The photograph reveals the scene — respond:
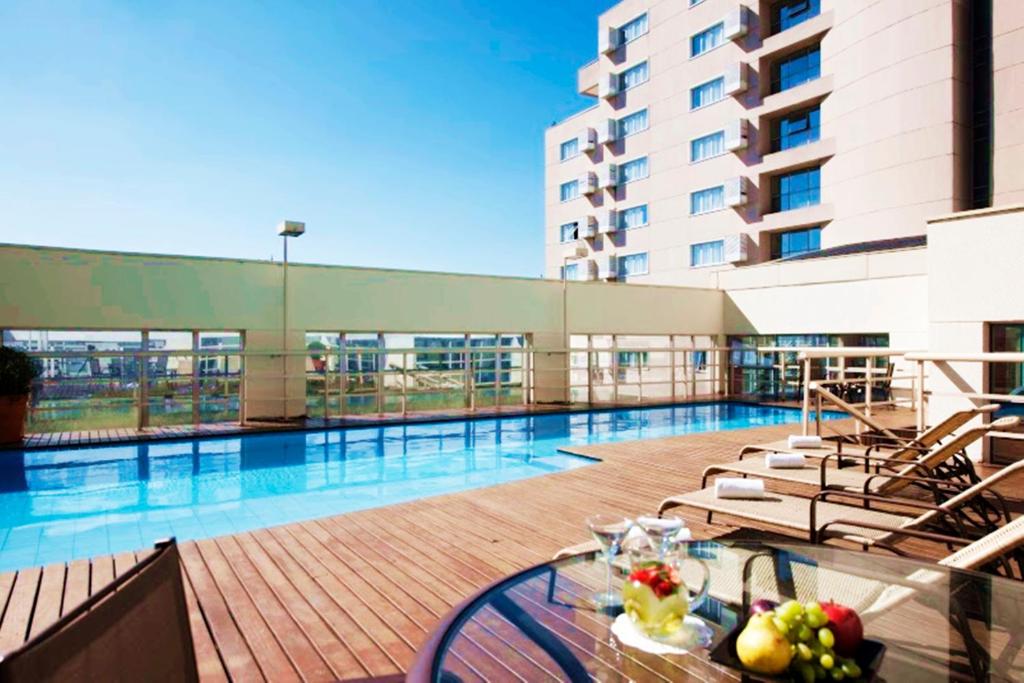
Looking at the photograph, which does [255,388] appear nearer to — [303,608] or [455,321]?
[455,321]

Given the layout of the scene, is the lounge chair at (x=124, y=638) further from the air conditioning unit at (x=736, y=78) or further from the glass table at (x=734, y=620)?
the air conditioning unit at (x=736, y=78)

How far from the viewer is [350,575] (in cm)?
394

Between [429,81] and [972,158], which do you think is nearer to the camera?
[972,158]

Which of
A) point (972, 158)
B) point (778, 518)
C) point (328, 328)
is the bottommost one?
point (778, 518)

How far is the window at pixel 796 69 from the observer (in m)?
22.1

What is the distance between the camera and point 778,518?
3.52 meters

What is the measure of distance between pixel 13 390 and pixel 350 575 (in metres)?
9.12

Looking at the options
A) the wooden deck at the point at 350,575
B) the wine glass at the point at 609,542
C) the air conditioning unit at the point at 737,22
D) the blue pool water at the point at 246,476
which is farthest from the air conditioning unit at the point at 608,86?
the wine glass at the point at 609,542

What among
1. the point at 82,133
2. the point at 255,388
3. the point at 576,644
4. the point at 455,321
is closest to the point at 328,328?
the point at 255,388

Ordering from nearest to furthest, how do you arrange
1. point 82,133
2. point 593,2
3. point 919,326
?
point 919,326, point 82,133, point 593,2

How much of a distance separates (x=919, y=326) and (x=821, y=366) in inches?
99.1

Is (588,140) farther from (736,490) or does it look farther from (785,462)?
(736,490)

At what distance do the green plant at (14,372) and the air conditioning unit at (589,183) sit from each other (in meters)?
25.9

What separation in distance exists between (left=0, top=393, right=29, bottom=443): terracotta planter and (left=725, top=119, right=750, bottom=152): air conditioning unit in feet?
74.0
